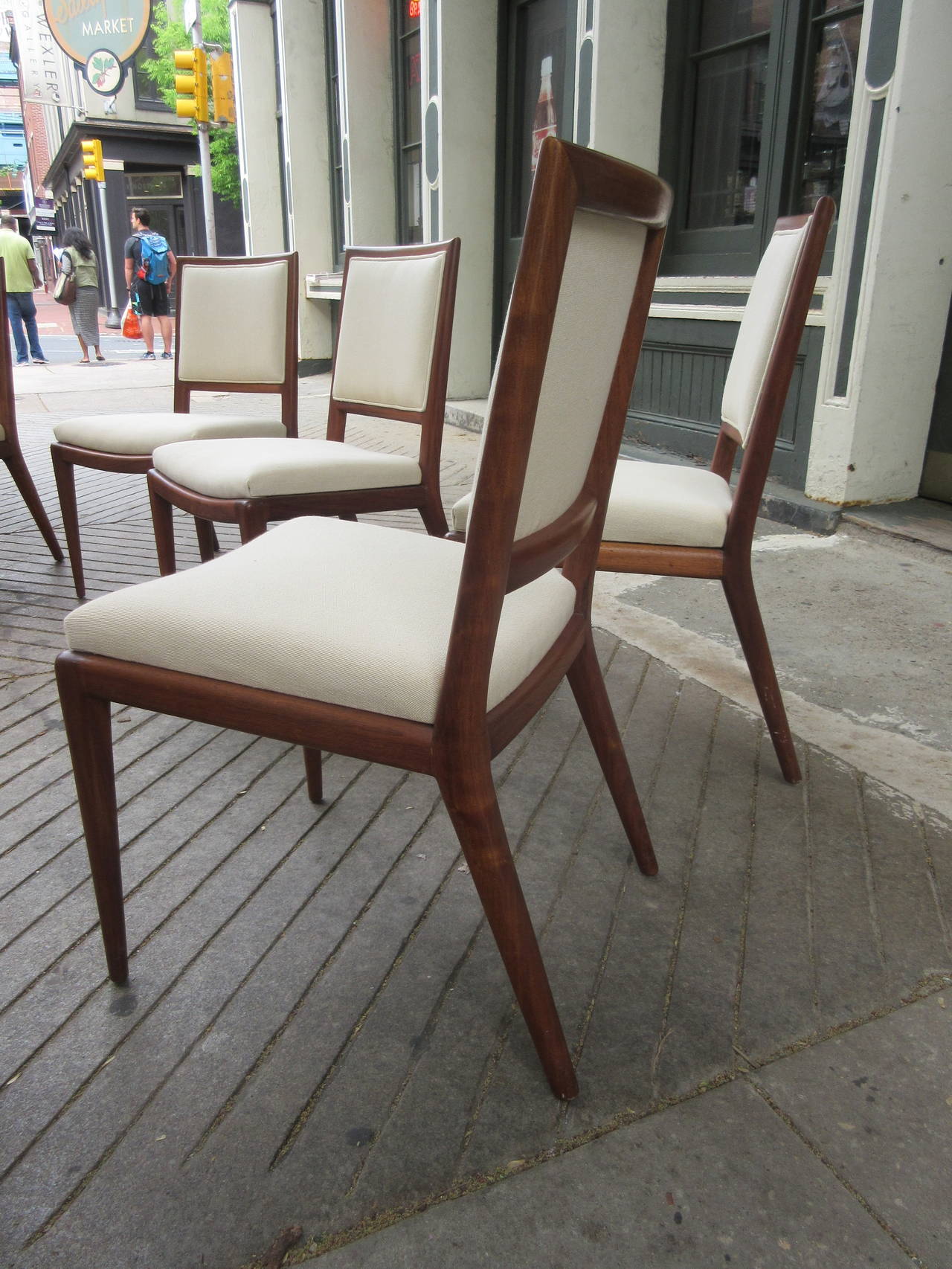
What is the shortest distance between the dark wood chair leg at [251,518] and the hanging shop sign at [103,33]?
57.5 feet

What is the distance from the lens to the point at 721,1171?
106 cm

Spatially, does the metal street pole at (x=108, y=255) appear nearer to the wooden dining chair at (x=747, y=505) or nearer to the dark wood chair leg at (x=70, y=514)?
the dark wood chair leg at (x=70, y=514)

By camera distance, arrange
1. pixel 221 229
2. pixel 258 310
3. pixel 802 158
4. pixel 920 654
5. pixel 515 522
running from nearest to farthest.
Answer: pixel 515 522 → pixel 920 654 → pixel 258 310 → pixel 802 158 → pixel 221 229

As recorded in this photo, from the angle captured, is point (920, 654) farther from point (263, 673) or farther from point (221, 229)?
point (221, 229)

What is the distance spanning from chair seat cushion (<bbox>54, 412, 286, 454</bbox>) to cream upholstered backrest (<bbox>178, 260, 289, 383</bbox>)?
0.26 m

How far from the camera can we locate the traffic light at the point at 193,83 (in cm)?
985

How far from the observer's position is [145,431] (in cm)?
283

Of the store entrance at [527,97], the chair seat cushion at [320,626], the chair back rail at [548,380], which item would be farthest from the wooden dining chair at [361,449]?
the store entrance at [527,97]

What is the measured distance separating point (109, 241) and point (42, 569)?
2269 centimetres

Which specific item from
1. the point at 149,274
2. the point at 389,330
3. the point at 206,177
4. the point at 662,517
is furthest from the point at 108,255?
the point at 662,517

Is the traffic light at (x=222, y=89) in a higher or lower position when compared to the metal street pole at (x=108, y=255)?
higher

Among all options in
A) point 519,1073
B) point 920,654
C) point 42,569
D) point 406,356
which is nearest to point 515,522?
point 519,1073

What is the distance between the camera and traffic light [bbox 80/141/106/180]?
801 inches

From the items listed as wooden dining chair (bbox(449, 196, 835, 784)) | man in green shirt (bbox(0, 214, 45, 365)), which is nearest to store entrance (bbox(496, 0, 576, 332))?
wooden dining chair (bbox(449, 196, 835, 784))
